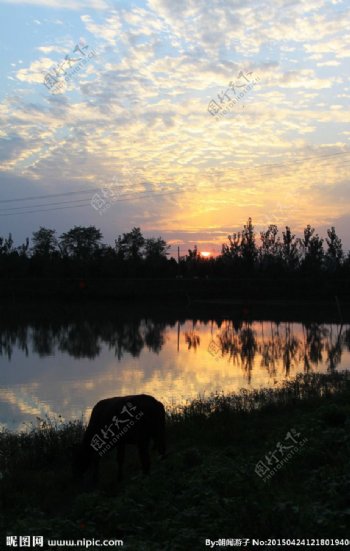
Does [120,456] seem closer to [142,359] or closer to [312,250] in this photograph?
[142,359]

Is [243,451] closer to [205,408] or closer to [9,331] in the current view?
[205,408]

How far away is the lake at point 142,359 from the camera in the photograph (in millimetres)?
17531

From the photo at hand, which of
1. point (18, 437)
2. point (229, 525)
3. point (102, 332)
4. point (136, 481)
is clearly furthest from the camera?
point (102, 332)

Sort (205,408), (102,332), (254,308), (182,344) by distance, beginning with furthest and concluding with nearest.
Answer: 1. (254,308)
2. (102,332)
3. (182,344)
4. (205,408)

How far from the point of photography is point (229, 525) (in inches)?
223

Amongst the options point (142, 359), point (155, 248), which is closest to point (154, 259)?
point (155, 248)

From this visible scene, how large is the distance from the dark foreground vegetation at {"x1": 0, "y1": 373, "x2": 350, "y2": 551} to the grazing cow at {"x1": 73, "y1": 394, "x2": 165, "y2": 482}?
352 mm

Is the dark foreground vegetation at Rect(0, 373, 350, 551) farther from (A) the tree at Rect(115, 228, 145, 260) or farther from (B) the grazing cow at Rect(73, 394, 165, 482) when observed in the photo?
(A) the tree at Rect(115, 228, 145, 260)

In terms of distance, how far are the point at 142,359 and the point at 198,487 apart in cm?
1936

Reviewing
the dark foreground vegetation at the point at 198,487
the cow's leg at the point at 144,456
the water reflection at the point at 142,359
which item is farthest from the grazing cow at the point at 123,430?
the water reflection at the point at 142,359

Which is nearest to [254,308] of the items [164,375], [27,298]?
[27,298]

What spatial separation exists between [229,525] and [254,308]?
61.9m

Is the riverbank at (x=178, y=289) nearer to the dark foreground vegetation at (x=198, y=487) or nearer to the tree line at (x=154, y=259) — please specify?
the tree line at (x=154, y=259)

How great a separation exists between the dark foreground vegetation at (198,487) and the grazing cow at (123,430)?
0.35 metres
